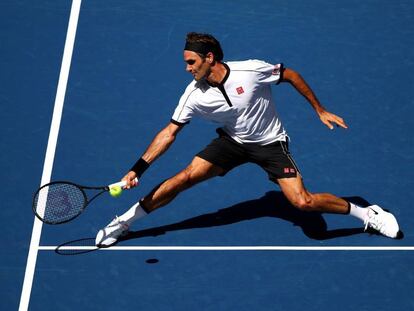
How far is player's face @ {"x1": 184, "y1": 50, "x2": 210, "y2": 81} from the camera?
806cm

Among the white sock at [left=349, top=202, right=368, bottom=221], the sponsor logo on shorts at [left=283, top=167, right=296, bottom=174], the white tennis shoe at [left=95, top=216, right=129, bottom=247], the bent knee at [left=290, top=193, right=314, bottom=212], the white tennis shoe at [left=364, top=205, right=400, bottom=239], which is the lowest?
the white tennis shoe at [left=95, top=216, right=129, bottom=247]

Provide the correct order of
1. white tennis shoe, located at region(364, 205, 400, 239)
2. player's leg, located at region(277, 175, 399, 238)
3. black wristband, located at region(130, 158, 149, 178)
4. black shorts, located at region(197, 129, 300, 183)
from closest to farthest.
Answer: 1. black wristband, located at region(130, 158, 149, 178)
2. player's leg, located at region(277, 175, 399, 238)
3. black shorts, located at region(197, 129, 300, 183)
4. white tennis shoe, located at region(364, 205, 400, 239)

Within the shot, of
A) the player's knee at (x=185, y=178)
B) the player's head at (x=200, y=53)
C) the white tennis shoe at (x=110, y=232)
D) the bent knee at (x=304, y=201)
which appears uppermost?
the player's head at (x=200, y=53)

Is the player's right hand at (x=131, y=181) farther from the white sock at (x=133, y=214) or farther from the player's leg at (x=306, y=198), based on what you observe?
the player's leg at (x=306, y=198)

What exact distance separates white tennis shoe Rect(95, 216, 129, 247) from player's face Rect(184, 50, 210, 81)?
170 centimetres

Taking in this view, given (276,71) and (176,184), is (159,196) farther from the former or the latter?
(276,71)

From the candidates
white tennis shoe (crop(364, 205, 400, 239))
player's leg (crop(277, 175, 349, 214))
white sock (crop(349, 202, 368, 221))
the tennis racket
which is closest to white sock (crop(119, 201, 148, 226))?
the tennis racket

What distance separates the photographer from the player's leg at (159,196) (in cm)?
847

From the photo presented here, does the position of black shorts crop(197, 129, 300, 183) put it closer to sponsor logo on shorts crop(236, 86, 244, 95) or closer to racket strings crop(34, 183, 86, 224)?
sponsor logo on shorts crop(236, 86, 244, 95)

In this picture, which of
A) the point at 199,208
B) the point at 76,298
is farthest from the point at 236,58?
the point at 76,298

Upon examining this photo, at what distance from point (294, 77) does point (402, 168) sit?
202cm

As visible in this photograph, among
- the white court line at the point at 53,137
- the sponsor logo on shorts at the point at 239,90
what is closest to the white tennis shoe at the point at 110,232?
the white court line at the point at 53,137

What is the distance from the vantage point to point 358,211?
8766 millimetres

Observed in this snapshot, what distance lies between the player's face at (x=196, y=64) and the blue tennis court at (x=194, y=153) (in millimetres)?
1728
